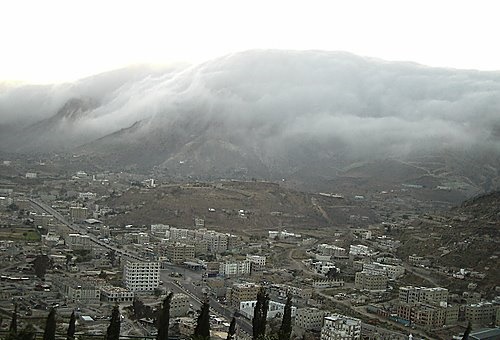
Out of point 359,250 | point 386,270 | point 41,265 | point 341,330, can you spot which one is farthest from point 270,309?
point 359,250

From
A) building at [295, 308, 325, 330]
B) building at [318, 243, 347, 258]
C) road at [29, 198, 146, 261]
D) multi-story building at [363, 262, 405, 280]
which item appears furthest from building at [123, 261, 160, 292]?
building at [318, 243, 347, 258]

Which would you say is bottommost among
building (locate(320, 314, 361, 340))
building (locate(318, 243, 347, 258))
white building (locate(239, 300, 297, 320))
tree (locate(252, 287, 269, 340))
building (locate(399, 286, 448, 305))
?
building (locate(318, 243, 347, 258))

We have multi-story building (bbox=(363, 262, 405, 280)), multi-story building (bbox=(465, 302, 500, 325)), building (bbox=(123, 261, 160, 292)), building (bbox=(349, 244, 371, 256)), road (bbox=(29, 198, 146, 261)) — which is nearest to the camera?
multi-story building (bbox=(465, 302, 500, 325))

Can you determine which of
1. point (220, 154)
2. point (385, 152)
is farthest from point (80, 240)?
point (385, 152)

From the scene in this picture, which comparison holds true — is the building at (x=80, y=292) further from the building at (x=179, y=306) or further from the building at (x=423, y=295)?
the building at (x=423, y=295)

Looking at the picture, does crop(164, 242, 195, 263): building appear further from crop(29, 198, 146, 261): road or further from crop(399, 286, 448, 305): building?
crop(399, 286, 448, 305): building

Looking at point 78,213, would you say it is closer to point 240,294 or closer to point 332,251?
point 332,251

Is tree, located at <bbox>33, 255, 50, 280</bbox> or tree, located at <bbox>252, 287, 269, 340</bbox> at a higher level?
tree, located at <bbox>252, 287, 269, 340</bbox>
